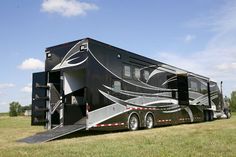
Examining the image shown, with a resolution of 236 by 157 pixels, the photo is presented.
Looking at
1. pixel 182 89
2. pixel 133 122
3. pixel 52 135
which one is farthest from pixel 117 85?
pixel 182 89

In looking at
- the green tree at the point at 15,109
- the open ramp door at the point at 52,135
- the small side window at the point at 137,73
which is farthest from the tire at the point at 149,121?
the green tree at the point at 15,109

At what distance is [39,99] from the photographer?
1212 centimetres

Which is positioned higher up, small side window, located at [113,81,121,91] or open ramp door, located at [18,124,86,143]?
small side window, located at [113,81,121,91]

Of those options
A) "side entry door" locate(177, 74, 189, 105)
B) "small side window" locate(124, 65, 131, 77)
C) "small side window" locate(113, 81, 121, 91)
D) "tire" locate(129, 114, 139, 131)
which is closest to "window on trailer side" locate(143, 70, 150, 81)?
"small side window" locate(124, 65, 131, 77)

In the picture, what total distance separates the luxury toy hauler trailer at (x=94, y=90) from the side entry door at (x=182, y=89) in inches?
108

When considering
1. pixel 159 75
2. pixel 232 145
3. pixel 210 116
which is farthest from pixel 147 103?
pixel 210 116

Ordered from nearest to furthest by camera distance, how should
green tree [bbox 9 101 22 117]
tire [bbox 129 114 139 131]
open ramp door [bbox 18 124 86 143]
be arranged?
open ramp door [bbox 18 124 86 143]
tire [bbox 129 114 139 131]
green tree [bbox 9 101 22 117]

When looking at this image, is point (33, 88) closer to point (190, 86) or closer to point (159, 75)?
point (159, 75)

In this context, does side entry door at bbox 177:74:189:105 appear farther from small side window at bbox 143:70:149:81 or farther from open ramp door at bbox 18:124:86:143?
open ramp door at bbox 18:124:86:143

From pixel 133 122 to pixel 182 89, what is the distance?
580 cm

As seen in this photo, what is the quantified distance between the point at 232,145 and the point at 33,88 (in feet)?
27.2

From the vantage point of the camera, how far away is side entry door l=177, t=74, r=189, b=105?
17.7 m

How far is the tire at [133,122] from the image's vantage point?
1316 centimetres

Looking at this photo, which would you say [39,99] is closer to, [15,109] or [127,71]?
[127,71]
